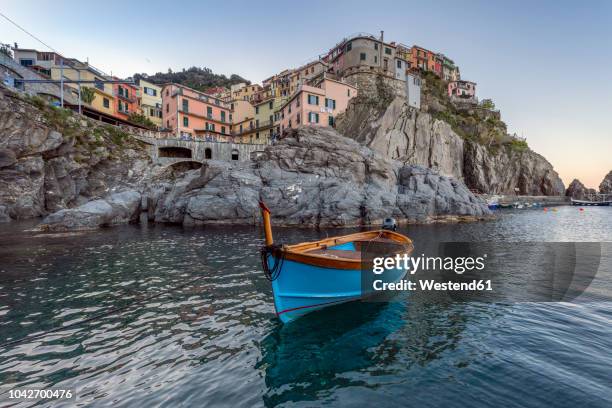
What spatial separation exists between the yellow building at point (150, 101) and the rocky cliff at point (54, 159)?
103 feet

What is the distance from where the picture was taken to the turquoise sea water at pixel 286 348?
6348 mm

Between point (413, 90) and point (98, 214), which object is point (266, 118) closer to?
point (413, 90)

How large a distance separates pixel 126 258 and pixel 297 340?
14314mm

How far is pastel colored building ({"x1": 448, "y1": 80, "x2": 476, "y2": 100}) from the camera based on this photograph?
107 m

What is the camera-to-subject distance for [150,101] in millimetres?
82062

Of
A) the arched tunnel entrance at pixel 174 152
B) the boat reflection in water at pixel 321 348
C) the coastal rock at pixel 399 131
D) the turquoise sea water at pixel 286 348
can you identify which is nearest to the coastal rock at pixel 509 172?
the coastal rock at pixel 399 131

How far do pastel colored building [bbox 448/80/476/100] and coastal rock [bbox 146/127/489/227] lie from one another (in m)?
73.2

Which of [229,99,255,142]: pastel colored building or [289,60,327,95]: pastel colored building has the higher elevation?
[289,60,327,95]: pastel colored building

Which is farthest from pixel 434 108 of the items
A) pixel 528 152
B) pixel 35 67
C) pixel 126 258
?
pixel 35 67

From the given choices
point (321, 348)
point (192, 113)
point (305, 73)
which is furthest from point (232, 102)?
point (321, 348)

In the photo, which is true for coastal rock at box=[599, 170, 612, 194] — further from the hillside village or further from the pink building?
the pink building

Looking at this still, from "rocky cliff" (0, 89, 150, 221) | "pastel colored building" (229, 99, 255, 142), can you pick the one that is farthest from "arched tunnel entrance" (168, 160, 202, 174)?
"pastel colored building" (229, 99, 255, 142)

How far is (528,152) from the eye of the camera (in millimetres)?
97438

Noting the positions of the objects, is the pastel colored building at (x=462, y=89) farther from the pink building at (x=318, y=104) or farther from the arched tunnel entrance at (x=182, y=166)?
the arched tunnel entrance at (x=182, y=166)
